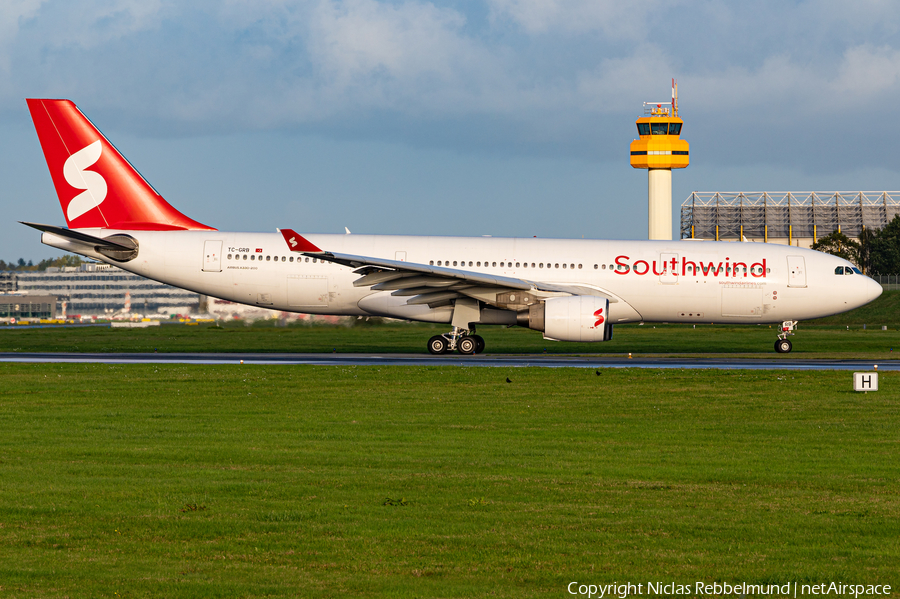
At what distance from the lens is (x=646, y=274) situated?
28.6 m

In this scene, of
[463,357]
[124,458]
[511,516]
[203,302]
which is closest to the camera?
[511,516]

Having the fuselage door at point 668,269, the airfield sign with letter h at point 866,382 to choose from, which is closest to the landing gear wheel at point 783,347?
the fuselage door at point 668,269

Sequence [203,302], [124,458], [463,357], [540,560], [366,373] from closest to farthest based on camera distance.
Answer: [540,560] → [124,458] → [366,373] → [463,357] → [203,302]

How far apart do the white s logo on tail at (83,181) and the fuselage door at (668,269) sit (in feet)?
56.9

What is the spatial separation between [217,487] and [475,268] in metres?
20.4

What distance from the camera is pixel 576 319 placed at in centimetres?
2634

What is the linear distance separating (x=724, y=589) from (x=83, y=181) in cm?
2752

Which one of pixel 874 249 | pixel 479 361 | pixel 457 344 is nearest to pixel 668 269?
pixel 457 344

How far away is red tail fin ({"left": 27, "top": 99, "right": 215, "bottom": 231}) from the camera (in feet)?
96.8

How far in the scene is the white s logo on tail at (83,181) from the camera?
29562mm

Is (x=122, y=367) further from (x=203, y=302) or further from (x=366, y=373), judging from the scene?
(x=203, y=302)

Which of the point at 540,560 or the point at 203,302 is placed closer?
the point at 540,560

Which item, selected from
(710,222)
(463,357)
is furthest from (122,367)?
(710,222)

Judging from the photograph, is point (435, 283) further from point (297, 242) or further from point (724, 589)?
point (724, 589)
